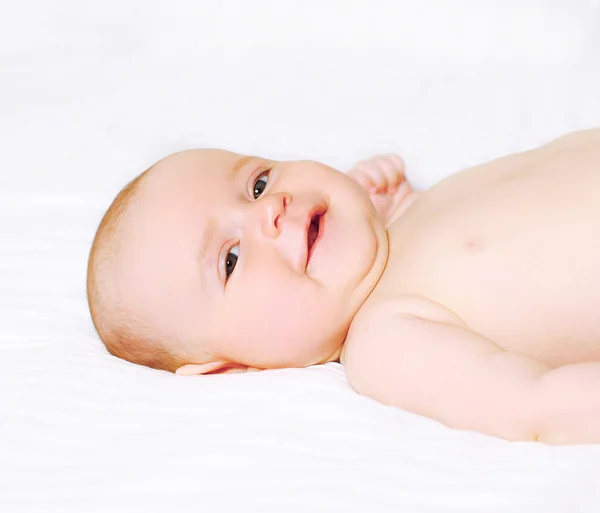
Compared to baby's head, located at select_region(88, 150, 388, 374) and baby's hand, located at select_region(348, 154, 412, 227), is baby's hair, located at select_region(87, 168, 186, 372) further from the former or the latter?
baby's hand, located at select_region(348, 154, 412, 227)

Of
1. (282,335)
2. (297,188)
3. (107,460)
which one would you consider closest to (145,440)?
(107,460)

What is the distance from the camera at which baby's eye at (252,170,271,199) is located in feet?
5.16

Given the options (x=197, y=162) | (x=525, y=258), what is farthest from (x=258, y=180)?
(x=525, y=258)

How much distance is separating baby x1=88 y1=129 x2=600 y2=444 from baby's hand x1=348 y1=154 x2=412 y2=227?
14cm

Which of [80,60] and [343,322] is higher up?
[80,60]

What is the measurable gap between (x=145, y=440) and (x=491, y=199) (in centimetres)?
68

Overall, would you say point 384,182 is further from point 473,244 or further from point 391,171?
point 473,244

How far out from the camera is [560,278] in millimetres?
1284

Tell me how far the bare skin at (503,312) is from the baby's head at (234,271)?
0.27ft

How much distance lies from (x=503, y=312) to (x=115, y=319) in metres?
0.67

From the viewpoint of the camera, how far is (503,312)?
1.32 metres

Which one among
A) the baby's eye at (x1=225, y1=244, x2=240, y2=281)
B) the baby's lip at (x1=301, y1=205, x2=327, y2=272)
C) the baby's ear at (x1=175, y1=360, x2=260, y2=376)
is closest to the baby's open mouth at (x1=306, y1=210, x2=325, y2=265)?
the baby's lip at (x1=301, y1=205, x2=327, y2=272)

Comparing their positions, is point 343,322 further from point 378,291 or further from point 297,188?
point 297,188

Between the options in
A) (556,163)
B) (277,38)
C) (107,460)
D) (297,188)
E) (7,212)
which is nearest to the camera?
(107,460)
